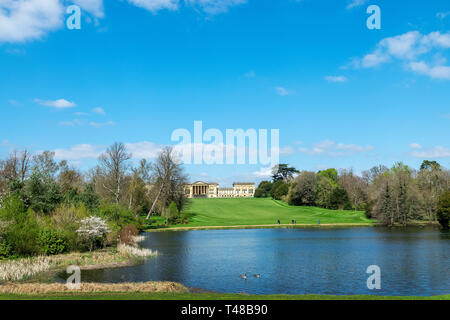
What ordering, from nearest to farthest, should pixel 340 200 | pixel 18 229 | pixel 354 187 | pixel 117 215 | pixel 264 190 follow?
pixel 18 229
pixel 117 215
pixel 340 200
pixel 354 187
pixel 264 190

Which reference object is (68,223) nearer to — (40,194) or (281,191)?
(40,194)

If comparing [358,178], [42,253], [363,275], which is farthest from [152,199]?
[358,178]

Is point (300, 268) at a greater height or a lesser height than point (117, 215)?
lesser

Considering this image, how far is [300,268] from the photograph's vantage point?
25.8m

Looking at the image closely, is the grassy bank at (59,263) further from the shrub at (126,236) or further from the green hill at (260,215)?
the green hill at (260,215)

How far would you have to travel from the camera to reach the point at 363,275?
75.8 feet

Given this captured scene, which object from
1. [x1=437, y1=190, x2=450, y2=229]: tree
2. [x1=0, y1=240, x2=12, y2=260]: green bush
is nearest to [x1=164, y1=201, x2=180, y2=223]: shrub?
[x1=0, y1=240, x2=12, y2=260]: green bush

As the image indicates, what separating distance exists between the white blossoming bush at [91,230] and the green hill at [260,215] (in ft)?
109

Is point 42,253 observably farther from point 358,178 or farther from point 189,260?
point 358,178

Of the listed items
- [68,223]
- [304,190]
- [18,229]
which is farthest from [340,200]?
[18,229]

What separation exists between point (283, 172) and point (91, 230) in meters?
130

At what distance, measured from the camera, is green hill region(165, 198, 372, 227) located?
7369 centimetres

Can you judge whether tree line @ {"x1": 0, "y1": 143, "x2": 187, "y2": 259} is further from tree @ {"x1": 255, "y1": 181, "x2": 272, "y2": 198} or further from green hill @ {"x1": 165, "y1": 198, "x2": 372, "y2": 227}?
tree @ {"x1": 255, "y1": 181, "x2": 272, "y2": 198}

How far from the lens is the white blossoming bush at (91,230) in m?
33.9
